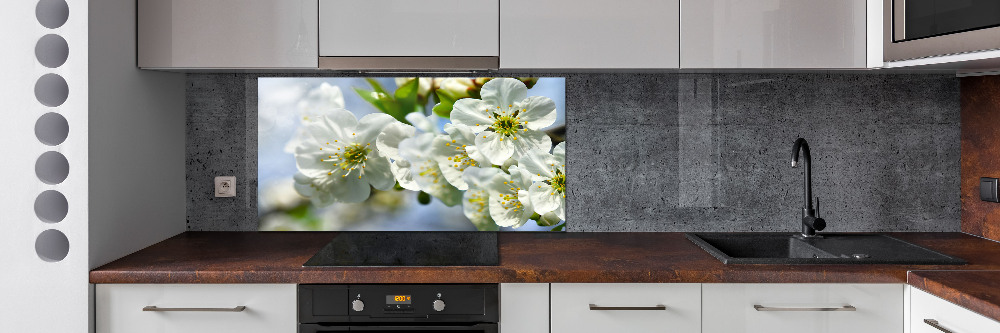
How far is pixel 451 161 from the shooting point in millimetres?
2441

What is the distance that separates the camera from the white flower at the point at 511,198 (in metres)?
2.44

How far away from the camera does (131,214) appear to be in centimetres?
204

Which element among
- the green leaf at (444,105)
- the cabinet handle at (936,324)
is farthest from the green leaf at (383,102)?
the cabinet handle at (936,324)

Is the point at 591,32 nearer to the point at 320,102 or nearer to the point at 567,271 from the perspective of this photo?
the point at 567,271

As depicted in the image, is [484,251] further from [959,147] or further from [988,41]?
[959,147]

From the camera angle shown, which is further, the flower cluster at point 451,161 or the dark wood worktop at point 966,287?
the flower cluster at point 451,161

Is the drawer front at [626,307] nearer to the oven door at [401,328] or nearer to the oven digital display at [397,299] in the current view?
the oven door at [401,328]

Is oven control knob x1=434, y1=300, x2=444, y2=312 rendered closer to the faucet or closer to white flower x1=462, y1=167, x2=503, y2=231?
white flower x1=462, y1=167, x2=503, y2=231

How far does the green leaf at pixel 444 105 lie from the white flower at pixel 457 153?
0.04 meters

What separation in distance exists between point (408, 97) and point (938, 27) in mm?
1590

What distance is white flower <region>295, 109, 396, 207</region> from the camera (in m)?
2.44
